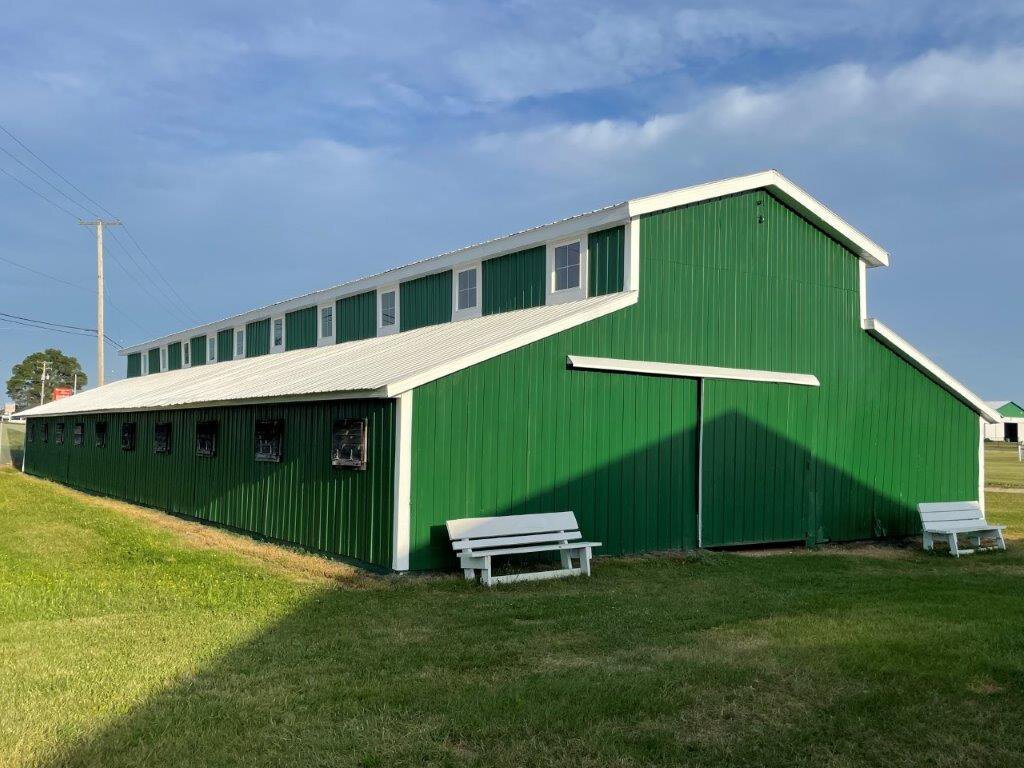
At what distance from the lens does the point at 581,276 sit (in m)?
14.4

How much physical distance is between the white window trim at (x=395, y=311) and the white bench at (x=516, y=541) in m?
8.25

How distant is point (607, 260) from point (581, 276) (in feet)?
1.93

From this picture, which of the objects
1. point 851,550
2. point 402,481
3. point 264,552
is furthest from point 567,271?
point 851,550

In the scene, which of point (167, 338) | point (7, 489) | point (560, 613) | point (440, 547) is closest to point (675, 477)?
point (440, 547)

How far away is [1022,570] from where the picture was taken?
13.2 meters

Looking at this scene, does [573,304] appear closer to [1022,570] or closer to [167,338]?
[1022,570]

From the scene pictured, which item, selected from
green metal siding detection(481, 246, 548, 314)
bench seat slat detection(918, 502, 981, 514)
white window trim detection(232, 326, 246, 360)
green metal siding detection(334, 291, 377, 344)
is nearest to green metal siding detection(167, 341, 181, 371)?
white window trim detection(232, 326, 246, 360)

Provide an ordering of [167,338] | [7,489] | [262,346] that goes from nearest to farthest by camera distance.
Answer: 1. [7,489]
2. [262,346]
3. [167,338]

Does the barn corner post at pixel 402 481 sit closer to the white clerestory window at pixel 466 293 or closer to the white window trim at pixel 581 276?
the white window trim at pixel 581 276

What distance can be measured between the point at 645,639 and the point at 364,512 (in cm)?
504

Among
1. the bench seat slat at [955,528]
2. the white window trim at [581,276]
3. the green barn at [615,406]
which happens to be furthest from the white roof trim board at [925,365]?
the white window trim at [581,276]

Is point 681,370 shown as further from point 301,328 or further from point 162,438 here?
point 301,328

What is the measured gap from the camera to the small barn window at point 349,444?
1185 cm

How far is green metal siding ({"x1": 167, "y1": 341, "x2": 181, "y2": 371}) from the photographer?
32.6m
